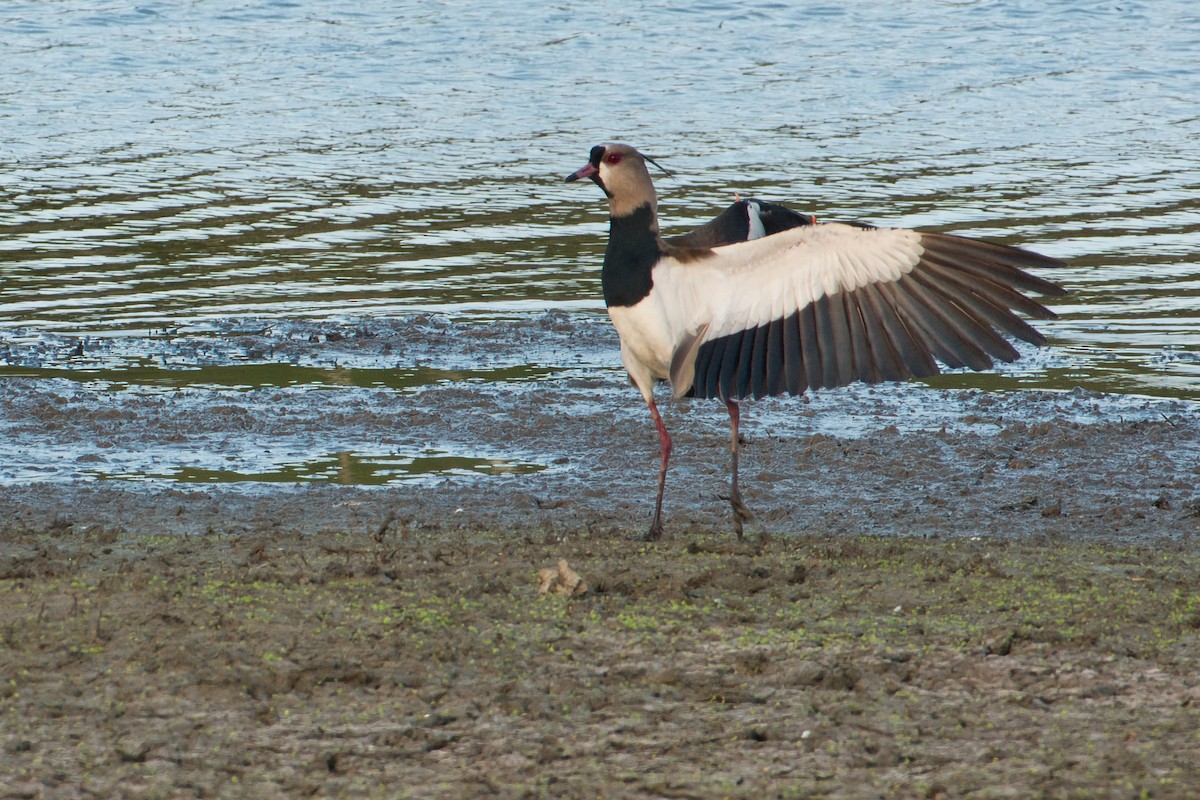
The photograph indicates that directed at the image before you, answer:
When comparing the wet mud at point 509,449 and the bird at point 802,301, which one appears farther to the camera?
the wet mud at point 509,449

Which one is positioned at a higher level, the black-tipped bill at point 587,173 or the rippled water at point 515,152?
the black-tipped bill at point 587,173

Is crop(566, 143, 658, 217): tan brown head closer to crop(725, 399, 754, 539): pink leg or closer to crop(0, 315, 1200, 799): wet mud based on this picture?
crop(725, 399, 754, 539): pink leg

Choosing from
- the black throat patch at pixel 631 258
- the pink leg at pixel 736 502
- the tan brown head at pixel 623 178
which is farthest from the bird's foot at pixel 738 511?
the tan brown head at pixel 623 178

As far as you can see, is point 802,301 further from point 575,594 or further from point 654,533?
point 575,594

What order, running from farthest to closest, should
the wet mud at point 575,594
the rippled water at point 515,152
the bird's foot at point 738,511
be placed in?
the rippled water at point 515,152 → the bird's foot at point 738,511 → the wet mud at point 575,594

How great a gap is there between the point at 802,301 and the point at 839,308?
0.14 m

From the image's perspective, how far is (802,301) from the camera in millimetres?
5961

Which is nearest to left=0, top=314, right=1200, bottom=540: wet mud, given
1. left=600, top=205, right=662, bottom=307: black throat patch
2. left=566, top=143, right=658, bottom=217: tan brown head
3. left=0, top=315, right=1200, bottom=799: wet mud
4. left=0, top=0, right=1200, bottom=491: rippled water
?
left=0, top=315, right=1200, bottom=799: wet mud

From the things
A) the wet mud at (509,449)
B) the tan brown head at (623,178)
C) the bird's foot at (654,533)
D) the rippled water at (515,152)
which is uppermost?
the tan brown head at (623,178)

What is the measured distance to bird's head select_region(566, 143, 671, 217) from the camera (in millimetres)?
6137

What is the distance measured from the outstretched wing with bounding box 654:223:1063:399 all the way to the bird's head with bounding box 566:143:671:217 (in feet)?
0.98

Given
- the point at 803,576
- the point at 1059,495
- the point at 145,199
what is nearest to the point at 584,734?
the point at 803,576

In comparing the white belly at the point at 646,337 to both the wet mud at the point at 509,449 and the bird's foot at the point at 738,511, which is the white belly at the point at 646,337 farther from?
the wet mud at the point at 509,449

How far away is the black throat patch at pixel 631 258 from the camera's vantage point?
6070 millimetres
